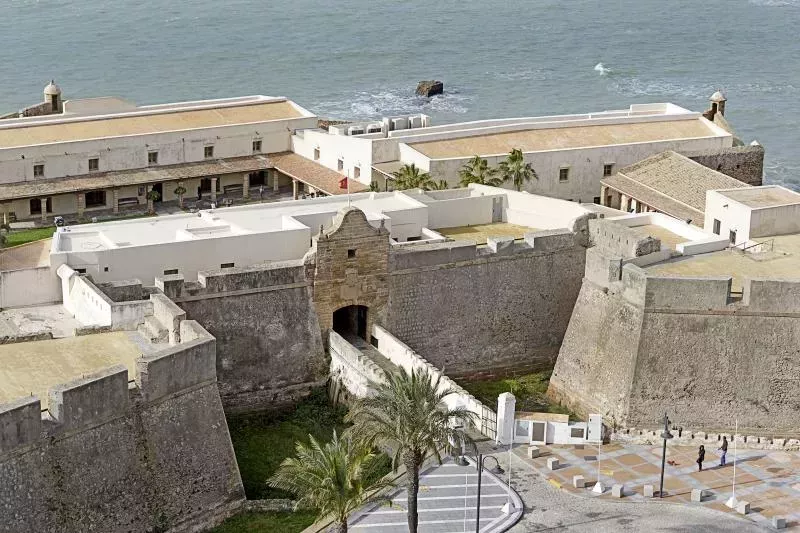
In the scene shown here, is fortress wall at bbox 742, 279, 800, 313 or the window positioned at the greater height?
fortress wall at bbox 742, 279, 800, 313

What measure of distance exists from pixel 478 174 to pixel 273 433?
19.5m

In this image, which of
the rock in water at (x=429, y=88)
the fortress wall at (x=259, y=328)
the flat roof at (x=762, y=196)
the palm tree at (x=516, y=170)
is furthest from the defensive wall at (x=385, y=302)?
the rock in water at (x=429, y=88)

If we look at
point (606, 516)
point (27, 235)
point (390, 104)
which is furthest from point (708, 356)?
point (390, 104)

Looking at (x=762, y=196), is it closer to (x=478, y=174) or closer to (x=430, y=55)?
(x=478, y=174)

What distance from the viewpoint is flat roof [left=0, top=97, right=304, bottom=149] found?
67.3m

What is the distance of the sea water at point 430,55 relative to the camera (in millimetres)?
106250

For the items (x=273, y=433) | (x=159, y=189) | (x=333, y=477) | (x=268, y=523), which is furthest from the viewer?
(x=159, y=189)

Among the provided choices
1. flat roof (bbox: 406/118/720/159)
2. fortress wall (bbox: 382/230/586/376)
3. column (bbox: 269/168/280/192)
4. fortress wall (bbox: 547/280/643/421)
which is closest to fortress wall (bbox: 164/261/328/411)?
fortress wall (bbox: 382/230/586/376)

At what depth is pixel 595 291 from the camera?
48875 mm

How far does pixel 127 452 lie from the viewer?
124 ft

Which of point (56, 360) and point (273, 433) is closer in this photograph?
point (56, 360)

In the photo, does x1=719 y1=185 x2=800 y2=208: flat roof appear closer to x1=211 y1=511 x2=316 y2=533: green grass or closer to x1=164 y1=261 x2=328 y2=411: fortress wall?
x1=164 y1=261 x2=328 y2=411: fortress wall

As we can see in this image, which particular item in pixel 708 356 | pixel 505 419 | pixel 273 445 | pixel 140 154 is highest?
pixel 140 154

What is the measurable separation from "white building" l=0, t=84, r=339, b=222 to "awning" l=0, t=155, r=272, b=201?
5 cm
